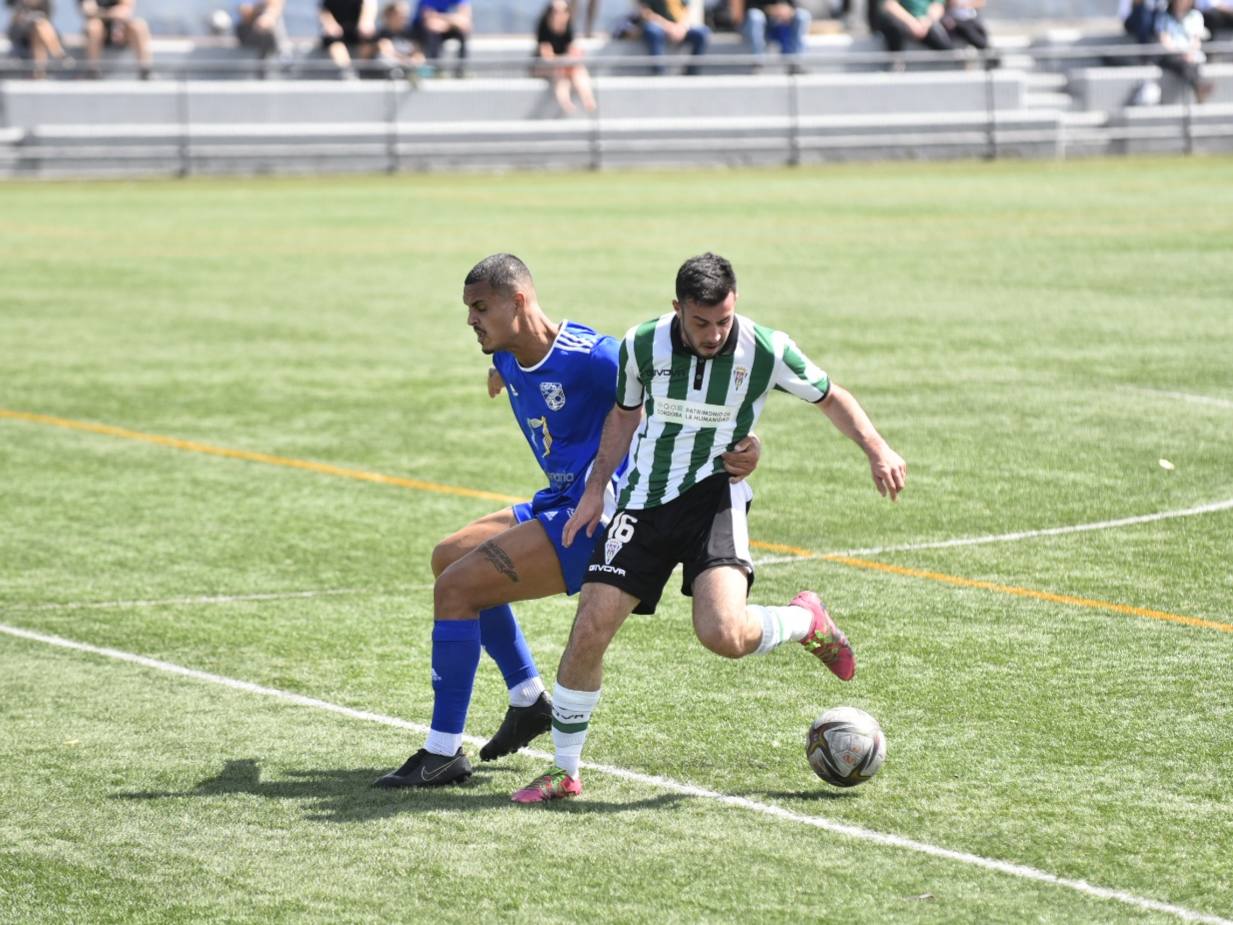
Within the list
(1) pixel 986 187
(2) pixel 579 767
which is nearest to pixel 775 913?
(2) pixel 579 767

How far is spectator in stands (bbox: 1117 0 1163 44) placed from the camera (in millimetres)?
36219

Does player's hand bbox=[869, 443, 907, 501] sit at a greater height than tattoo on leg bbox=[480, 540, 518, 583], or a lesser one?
greater

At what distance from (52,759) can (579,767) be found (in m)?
1.95

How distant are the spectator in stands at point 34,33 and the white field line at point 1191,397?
76.8 feet

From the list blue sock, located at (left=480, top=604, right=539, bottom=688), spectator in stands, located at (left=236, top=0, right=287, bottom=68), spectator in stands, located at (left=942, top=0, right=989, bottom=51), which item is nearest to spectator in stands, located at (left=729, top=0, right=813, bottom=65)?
spectator in stands, located at (left=942, top=0, right=989, bottom=51)

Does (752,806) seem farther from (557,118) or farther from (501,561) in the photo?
(557,118)

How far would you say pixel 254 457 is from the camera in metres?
13.3

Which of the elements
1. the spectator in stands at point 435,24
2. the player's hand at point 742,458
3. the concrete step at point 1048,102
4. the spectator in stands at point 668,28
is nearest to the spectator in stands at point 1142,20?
the concrete step at point 1048,102

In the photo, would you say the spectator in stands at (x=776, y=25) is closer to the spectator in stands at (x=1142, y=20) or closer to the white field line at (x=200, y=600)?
the spectator in stands at (x=1142, y=20)

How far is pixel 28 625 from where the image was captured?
9.30 m

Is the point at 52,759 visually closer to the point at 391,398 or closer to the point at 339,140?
the point at 391,398

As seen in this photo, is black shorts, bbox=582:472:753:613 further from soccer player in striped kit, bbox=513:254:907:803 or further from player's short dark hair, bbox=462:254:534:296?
player's short dark hair, bbox=462:254:534:296

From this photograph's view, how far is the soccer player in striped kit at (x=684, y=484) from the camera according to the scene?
6719 millimetres

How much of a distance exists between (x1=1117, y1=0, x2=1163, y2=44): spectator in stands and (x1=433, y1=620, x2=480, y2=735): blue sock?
3191cm
